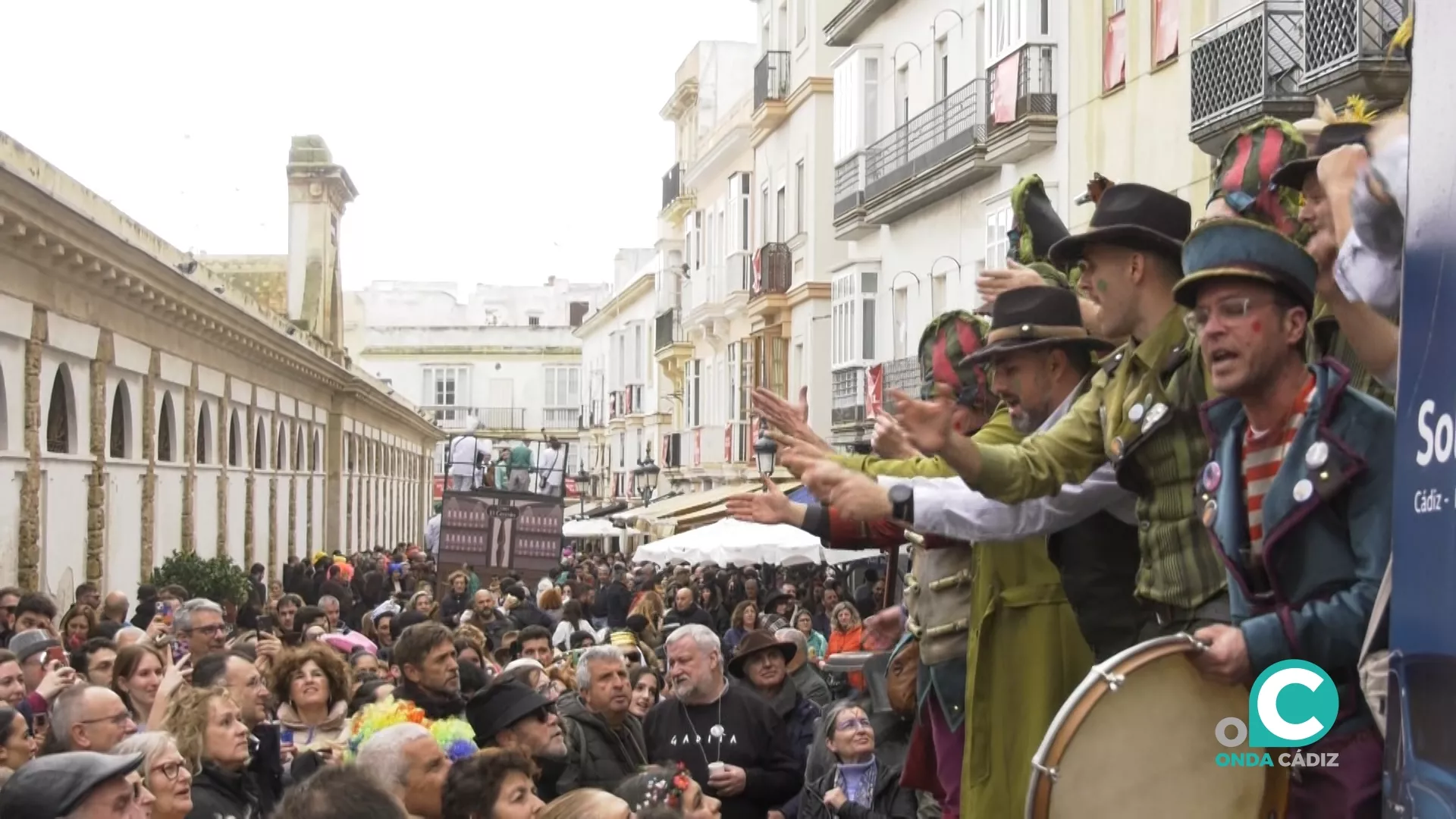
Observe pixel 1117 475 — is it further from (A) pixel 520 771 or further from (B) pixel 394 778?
(B) pixel 394 778

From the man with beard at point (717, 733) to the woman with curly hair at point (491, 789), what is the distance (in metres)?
3.04

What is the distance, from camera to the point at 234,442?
35156 millimetres

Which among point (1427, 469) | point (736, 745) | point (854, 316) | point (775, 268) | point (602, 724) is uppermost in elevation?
point (775, 268)

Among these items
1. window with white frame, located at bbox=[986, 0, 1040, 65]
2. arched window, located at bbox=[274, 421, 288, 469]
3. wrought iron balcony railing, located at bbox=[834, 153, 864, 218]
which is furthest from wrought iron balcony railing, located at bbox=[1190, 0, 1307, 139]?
arched window, located at bbox=[274, 421, 288, 469]

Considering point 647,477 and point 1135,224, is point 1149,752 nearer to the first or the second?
point 1135,224

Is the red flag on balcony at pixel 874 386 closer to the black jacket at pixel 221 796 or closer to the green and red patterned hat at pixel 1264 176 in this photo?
the black jacket at pixel 221 796

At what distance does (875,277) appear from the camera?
34.2 m

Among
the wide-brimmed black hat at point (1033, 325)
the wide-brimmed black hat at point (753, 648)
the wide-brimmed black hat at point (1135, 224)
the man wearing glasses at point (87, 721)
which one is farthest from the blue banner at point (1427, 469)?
the wide-brimmed black hat at point (753, 648)

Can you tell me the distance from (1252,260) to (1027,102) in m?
21.4

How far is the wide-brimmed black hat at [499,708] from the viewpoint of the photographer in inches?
333

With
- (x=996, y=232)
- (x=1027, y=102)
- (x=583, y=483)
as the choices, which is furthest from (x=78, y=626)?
(x=583, y=483)

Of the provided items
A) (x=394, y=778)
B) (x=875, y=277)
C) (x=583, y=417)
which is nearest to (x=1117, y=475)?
(x=394, y=778)

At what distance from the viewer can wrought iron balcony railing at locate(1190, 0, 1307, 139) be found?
60.0 ft

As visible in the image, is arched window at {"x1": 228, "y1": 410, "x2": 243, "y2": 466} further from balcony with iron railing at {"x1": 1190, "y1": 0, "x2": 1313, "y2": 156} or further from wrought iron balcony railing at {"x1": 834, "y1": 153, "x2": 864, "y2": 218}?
balcony with iron railing at {"x1": 1190, "y1": 0, "x2": 1313, "y2": 156}
